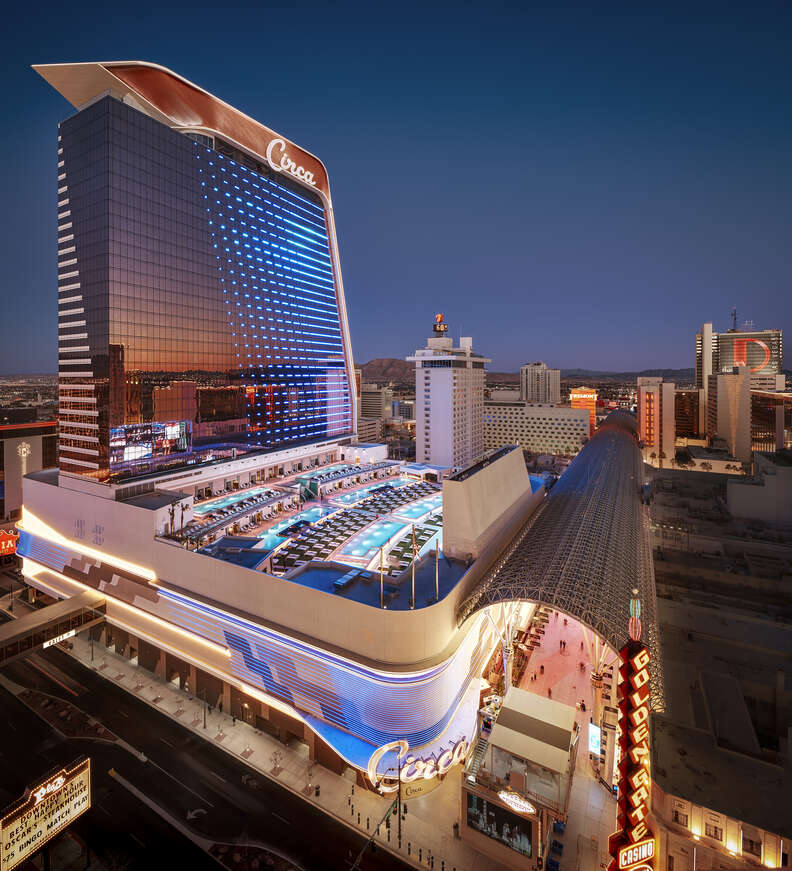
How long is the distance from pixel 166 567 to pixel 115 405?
50.1 feet

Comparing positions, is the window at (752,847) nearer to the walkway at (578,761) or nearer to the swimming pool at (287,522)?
the walkway at (578,761)

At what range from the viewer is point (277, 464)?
5747 centimetres

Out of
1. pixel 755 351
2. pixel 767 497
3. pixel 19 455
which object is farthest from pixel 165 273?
pixel 755 351

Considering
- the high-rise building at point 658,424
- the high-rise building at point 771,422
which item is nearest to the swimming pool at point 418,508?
the high-rise building at point 658,424

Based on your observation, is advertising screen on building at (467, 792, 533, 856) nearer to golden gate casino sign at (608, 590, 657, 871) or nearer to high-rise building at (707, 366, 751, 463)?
golden gate casino sign at (608, 590, 657, 871)

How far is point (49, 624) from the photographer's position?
36.3m

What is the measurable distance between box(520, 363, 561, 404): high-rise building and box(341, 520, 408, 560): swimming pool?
15892 centimetres

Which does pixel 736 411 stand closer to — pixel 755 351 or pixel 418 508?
pixel 755 351

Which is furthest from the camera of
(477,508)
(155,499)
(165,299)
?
(165,299)

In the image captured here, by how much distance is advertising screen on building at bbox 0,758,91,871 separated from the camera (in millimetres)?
20250

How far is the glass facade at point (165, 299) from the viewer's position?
38.8m

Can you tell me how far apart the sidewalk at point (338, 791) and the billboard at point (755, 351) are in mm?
165006

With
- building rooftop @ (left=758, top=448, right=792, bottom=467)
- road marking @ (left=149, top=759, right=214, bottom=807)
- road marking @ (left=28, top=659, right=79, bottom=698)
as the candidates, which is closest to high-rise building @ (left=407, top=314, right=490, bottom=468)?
building rooftop @ (left=758, top=448, right=792, bottom=467)

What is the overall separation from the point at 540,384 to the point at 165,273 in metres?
170
